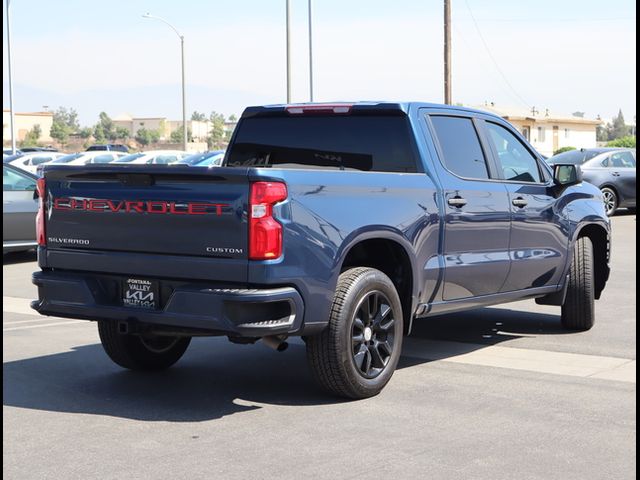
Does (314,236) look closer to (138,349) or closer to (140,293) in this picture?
(140,293)

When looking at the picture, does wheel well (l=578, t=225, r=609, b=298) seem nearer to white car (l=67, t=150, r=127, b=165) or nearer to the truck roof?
the truck roof

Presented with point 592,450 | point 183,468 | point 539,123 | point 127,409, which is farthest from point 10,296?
point 539,123

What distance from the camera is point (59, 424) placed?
20.7 feet

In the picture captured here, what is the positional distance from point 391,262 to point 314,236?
1211mm

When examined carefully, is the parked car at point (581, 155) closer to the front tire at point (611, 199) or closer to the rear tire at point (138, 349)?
the front tire at point (611, 199)

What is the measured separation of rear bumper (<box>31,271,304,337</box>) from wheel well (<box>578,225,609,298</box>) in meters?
4.25

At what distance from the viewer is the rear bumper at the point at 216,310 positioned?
6.27 metres

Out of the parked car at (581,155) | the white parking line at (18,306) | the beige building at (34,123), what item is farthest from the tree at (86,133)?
the white parking line at (18,306)

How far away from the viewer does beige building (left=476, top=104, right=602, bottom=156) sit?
89.2 meters

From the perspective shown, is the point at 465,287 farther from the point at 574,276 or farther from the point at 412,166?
the point at 574,276

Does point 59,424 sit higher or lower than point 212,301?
lower

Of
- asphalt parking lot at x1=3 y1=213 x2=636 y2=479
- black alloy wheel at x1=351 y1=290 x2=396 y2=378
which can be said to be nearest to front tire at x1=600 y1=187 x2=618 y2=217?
asphalt parking lot at x1=3 y1=213 x2=636 y2=479

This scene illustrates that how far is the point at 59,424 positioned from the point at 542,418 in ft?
9.33

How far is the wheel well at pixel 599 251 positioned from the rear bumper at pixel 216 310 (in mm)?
4248
